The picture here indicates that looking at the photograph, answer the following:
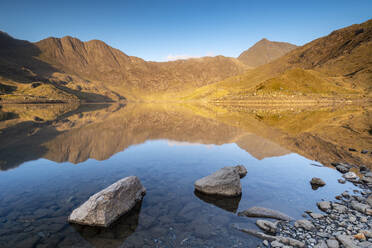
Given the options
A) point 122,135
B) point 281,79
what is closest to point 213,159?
point 122,135

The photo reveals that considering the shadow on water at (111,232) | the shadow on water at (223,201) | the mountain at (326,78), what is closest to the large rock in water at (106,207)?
the shadow on water at (111,232)

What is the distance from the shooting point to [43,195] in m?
8.98

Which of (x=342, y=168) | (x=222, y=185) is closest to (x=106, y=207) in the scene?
(x=222, y=185)

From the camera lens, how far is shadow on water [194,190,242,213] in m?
8.11

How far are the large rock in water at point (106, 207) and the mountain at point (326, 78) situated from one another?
12228cm

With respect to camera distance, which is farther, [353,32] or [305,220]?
[353,32]

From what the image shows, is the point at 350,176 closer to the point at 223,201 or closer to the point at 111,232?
the point at 223,201

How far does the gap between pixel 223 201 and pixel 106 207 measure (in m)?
4.62

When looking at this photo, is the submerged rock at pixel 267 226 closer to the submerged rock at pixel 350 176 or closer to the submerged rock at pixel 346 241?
the submerged rock at pixel 346 241

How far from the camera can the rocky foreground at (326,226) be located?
5719 mm

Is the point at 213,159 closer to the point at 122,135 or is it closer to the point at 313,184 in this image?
the point at 313,184

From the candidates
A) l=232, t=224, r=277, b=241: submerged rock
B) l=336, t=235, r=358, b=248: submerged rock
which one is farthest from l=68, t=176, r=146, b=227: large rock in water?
l=336, t=235, r=358, b=248: submerged rock

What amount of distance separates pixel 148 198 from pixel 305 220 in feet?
19.6

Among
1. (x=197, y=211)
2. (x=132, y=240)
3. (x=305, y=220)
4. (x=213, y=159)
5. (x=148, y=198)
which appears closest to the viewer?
(x=132, y=240)
